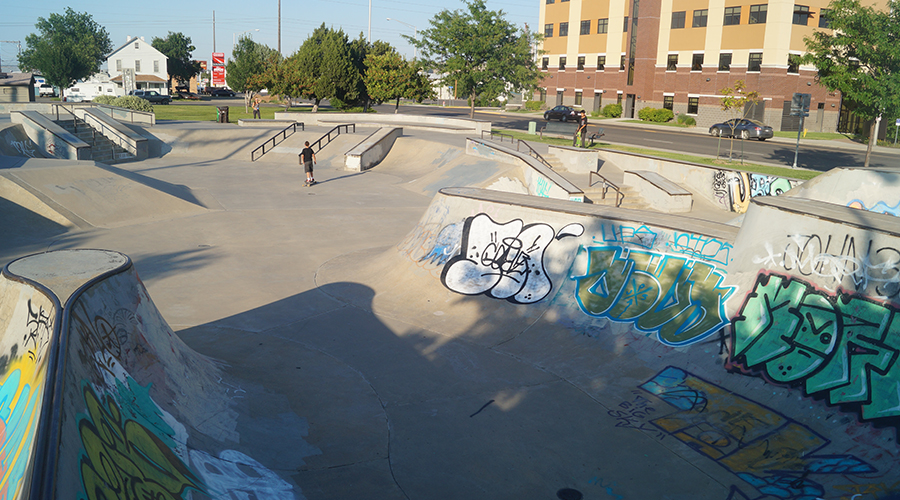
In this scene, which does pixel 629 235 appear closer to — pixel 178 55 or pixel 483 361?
pixel 483 361

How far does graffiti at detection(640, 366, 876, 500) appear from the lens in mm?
5590

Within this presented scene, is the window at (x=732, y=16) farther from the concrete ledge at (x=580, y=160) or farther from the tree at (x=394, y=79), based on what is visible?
the concrete ledge at (x=580, y=160)

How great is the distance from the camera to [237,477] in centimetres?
526

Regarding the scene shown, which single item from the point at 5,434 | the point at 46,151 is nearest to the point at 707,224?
the point at 5,434

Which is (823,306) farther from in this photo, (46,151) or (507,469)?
(46,151)

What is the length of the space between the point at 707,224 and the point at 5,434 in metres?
9.38

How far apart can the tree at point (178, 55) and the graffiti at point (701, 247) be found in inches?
4018

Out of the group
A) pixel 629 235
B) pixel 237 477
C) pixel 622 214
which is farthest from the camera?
pixel 622 214

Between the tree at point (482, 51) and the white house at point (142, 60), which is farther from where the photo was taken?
the white house at point (142, 60)

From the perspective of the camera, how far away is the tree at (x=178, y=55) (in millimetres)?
95188

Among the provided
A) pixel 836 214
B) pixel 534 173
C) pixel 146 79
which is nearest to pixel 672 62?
pixel 534 173

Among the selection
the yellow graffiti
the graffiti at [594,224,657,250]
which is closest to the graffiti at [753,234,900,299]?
the graffiti at [594,224,657,250]

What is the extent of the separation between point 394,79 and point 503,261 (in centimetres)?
3397

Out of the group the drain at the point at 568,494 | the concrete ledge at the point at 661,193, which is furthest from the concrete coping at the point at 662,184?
the drain at the point at 568,494
